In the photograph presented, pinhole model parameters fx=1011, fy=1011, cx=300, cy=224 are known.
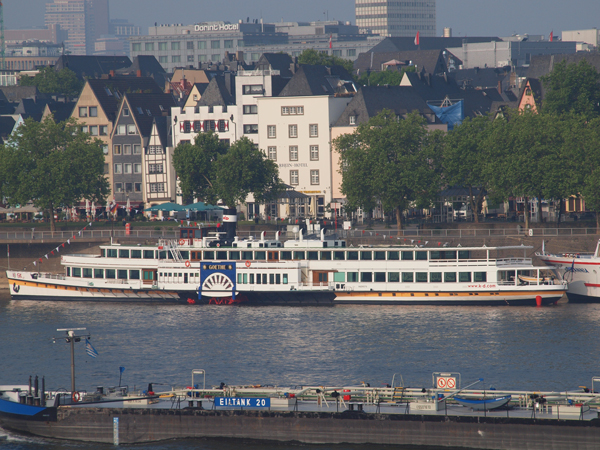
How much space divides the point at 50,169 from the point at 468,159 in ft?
137

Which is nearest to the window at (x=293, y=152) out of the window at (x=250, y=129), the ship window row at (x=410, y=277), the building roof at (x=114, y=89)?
→ the window at (x=250, y=129)

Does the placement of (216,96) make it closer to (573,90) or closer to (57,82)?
(573,90)

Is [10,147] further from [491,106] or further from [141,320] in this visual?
[491,106]

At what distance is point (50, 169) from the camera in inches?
4040

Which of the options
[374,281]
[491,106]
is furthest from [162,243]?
[491,106]

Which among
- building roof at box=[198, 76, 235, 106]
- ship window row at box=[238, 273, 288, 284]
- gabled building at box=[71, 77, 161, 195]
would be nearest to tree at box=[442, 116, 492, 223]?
ship window row at box=[238, 273, 288, 284]

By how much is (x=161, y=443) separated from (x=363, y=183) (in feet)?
184

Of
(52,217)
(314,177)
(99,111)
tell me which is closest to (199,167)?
(314,177)

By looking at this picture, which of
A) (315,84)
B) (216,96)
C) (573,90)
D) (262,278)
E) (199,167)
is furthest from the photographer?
(216,96)

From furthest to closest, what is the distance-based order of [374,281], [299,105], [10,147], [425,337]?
[299,105]
[10,147]
[374,281]
[425,337]

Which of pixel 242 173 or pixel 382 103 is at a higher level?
pixel 382 103

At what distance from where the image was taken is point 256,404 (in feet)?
146

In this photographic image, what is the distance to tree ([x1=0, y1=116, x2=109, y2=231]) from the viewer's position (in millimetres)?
102000

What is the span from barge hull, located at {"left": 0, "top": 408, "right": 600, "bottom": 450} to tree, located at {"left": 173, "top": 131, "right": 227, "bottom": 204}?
205 ft
